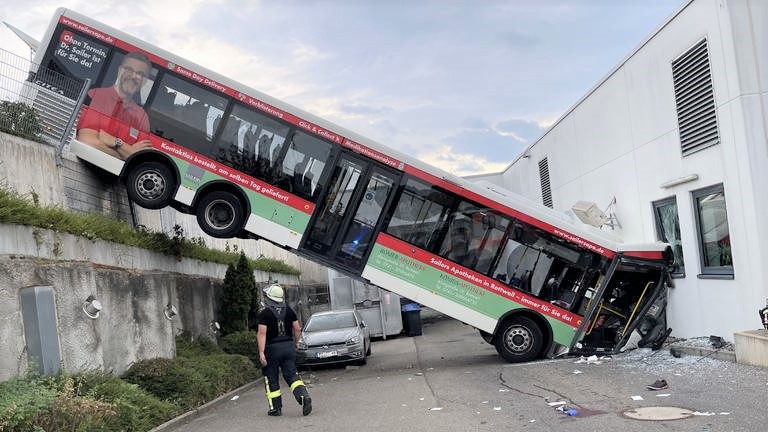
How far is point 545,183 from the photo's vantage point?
25.7m

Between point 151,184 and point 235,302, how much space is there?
14.3ft

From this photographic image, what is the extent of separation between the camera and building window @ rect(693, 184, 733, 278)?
42.4 feet

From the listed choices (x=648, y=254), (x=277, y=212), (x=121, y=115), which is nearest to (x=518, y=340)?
(x=648, y=254)

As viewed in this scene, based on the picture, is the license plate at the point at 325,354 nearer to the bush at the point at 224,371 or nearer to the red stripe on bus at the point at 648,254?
the bush at the point at 224,371

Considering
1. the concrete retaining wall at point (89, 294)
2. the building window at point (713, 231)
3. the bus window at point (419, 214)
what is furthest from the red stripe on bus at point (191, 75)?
the building window at point (713, 231)

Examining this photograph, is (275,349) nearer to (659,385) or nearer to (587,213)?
(659,385)

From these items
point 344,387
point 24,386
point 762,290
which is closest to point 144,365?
point 24,386

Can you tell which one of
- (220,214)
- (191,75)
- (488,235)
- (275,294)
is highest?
(191,75)

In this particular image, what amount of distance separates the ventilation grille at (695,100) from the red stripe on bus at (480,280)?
3875 mm

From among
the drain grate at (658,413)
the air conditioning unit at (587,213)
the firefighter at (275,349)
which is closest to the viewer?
the drain grate at (658,413)

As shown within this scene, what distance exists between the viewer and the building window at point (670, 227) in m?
14.9

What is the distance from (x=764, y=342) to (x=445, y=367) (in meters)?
6.20

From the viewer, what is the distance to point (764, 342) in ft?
33.3

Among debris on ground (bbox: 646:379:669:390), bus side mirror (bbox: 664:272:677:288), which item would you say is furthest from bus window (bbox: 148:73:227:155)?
bus side mirror (bbox: 664:272:677:288)
